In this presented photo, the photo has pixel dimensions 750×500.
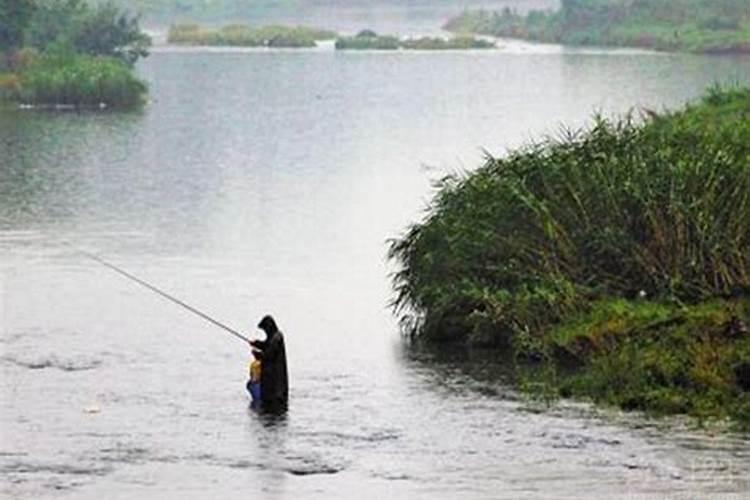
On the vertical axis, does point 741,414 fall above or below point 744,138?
below

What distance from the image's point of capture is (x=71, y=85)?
94.2 meters

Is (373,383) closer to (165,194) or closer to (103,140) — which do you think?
(165,194)

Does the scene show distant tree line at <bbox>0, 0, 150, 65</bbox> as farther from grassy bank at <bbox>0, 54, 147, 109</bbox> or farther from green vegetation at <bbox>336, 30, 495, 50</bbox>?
green vegetation at <bbox>336, 30, 495, 50</bbox>

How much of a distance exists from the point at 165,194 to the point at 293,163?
11608 millimetres

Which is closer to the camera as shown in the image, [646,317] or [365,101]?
[646,317]

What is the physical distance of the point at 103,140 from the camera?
80.4 m

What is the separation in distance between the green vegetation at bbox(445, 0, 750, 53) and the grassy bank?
55685 millimetres

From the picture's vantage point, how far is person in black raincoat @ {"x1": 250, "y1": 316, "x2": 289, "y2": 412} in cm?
3045

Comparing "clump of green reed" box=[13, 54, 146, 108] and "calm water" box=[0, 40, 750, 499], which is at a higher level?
"calm water" box=[0, 40, 750, 499]

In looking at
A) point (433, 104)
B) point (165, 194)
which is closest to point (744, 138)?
point (165, 194)

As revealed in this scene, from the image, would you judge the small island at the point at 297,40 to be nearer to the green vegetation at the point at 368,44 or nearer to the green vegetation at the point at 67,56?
the green vegetation at the point at 368,44

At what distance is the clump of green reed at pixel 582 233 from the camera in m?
34.6

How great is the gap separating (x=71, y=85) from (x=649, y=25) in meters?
73.5

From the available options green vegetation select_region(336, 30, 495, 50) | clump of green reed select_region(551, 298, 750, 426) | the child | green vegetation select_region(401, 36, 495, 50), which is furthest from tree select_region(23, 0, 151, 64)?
the child
